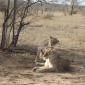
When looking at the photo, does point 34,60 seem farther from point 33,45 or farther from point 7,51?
point 33,45

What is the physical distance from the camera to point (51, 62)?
9.83m

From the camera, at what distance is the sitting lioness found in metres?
9.76

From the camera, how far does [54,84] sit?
27.6ft

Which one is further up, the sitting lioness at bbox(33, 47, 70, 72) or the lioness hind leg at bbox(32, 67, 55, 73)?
the sitting lioness at bbox(33, 47, 70, 72)

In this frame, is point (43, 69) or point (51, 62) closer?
point (43, 69)

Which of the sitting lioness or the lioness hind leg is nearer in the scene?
the lioness hind leg

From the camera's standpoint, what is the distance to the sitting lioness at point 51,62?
32.0ft

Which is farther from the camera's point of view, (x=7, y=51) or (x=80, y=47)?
(x=80, y=47)

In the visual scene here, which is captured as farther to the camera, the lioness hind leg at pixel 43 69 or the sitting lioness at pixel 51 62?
the sitting lioness at pixel 51 62

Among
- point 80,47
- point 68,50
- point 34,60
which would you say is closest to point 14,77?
point 34,60

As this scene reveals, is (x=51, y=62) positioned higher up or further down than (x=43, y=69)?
higher up

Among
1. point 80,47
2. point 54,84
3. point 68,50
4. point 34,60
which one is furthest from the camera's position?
point 80,47

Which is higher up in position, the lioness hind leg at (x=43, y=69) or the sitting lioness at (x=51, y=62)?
the sitting lioness at (x=51, y=62)

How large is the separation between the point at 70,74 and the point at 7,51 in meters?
3.23
